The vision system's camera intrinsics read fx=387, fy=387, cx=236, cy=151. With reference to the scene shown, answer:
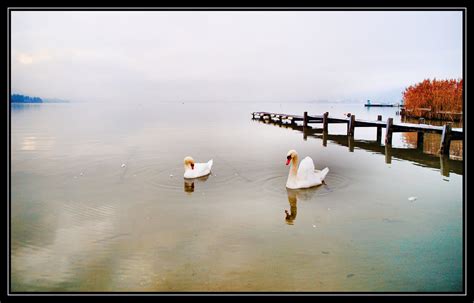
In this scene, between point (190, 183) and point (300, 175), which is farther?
point (190, 183)

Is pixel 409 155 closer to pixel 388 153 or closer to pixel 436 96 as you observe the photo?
pixel 388 153

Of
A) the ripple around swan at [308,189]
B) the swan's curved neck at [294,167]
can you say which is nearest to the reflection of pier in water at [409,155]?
the ripple around swan at [308,189]

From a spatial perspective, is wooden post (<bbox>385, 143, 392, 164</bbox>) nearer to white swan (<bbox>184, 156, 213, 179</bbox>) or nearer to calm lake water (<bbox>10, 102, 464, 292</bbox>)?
calm lake water (<bbox>10, 102, 464, 292</bbox>)

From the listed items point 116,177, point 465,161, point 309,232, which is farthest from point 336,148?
point 465,161

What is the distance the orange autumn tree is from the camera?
36938mm

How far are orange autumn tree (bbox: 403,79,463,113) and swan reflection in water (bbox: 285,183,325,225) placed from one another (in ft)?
106

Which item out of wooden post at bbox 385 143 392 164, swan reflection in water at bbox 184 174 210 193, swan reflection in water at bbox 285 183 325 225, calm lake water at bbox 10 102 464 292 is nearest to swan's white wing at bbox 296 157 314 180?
swan reflection in water at bbox 285 183 325 225

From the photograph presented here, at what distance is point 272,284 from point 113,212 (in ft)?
15.3

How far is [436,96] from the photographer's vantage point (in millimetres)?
38594

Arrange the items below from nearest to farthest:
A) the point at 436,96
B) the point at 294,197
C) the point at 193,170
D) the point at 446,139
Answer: the point at 294,197, the point at 193,170, the point at 446,139, the point at 436,96

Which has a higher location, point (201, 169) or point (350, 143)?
point (350, 143)

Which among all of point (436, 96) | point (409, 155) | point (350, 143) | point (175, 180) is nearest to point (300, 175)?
point (175, 180)

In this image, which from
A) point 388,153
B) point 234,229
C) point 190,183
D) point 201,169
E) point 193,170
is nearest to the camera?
point 234,229

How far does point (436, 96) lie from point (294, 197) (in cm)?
3489
